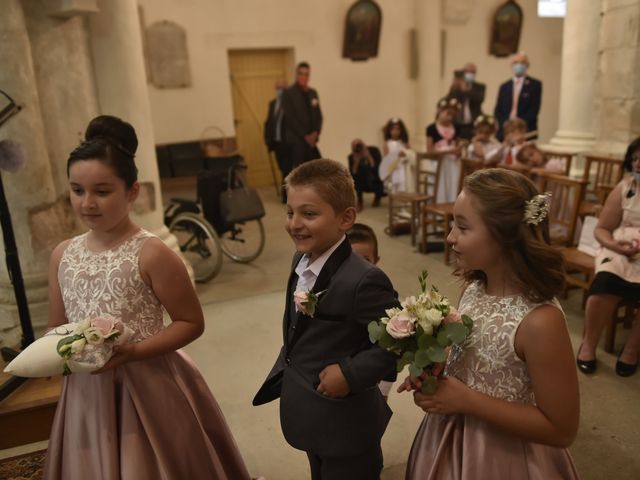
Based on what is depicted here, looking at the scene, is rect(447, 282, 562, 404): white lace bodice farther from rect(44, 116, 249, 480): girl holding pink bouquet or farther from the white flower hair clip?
rect(44, 116, 249, 480): girl holding pink bouquet

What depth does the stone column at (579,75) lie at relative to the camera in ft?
17.8

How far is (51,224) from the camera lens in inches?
136

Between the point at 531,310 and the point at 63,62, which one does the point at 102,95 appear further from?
the point at 531,310

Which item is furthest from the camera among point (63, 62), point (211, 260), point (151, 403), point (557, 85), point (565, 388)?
point (557, 85)

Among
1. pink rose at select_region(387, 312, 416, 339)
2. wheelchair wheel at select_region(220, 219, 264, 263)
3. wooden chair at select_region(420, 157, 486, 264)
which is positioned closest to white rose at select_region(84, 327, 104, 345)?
pink rose at select_region(387, 312, 416, 339)

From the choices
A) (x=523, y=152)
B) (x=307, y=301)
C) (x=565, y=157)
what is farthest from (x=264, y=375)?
(x=565, y=157)

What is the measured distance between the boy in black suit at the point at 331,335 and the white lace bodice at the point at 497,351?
209 millimetres

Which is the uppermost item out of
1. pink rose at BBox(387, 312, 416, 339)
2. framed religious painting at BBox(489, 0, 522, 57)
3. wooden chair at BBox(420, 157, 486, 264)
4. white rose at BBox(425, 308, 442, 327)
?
framed religious painting at BBox(489, 0, 522, 57)

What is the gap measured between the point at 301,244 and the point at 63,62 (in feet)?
8.90

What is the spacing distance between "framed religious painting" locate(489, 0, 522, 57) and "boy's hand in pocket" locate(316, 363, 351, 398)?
10.5 m

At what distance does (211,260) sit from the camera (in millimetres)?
5301

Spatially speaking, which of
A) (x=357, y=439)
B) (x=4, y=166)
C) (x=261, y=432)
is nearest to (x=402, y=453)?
(x=261, y=432)

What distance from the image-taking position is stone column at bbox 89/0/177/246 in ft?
12.1

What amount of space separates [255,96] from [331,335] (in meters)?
8.72
